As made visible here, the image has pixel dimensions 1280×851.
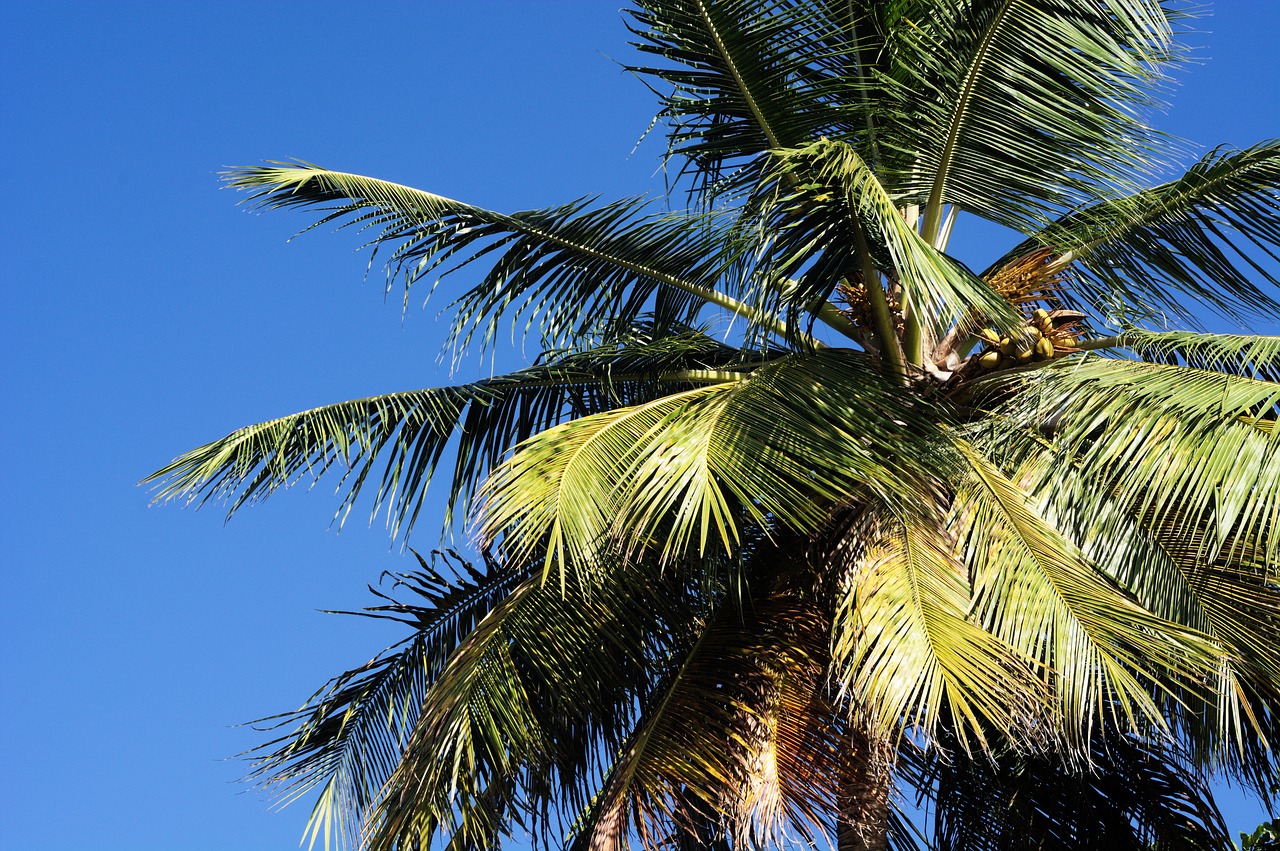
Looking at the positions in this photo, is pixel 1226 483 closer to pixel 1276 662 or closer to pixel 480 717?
pixel 1276 662

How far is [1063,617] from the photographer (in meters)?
6.12

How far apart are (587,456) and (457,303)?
231cm

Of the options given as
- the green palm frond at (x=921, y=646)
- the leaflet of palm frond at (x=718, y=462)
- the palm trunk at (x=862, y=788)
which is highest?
the leaflet of palm frond at (x=718, y=462)

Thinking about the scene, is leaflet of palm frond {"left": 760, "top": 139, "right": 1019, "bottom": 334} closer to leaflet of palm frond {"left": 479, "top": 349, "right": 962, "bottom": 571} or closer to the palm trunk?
leaflet of palm frond {"left": 479, "top": 349, "right": 962, "bottom": 571}

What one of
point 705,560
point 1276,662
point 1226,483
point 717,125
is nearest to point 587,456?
point 705,560

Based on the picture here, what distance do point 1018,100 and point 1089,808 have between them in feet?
12.5

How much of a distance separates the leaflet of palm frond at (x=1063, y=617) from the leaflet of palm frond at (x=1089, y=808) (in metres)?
1.66

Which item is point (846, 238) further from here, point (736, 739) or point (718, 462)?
point (736, 739)

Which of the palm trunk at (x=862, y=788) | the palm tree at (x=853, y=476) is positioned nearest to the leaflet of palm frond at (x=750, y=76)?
the palm tree at (x=853, y=476)

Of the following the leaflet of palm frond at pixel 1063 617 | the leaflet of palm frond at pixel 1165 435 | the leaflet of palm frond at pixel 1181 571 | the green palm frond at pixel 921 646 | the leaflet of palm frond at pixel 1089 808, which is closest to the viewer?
the green palm frond at pixel 921 646

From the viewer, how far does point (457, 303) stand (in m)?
8.39

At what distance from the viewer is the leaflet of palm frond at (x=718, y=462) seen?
602 cm

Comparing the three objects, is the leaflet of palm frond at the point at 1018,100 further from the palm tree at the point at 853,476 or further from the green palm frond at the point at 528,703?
the green palm frond at the point at 528,703

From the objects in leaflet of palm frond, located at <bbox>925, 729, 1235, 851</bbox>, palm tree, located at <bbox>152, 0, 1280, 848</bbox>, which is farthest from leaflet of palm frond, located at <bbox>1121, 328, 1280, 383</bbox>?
leaflet of palm frond, located at <bbox>925, 729, 1235, 851</bbox>
